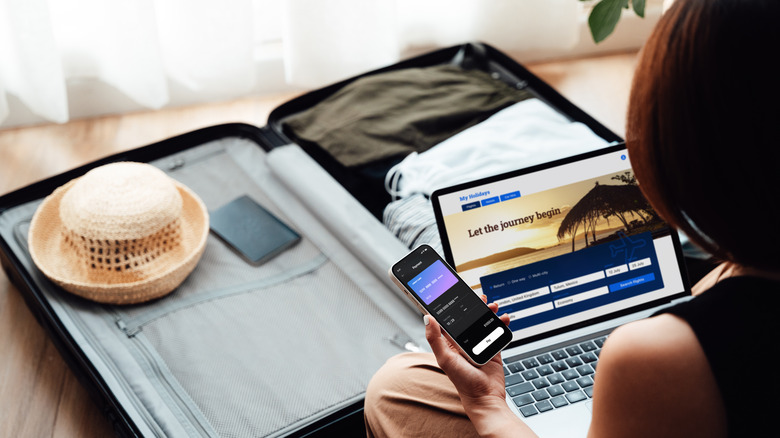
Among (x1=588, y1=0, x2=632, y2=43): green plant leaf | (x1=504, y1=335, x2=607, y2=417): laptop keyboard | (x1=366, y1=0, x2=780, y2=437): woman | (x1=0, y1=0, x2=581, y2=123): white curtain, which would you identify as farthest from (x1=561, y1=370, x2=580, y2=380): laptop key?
(x1=0, y1=0, x2=581, y2=123): white curtain

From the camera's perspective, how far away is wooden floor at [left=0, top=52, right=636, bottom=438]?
1.23 metres

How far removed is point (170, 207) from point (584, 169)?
0.68 m

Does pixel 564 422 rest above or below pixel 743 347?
below

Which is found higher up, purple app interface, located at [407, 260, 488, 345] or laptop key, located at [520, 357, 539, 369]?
purple app interface, located at [407, 260, 488, 345]

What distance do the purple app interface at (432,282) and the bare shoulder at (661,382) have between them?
0.30 metres

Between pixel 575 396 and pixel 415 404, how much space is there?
0.65 ft

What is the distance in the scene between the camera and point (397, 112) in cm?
160

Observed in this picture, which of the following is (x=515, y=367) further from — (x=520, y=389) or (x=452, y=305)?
(x=452, y=305)

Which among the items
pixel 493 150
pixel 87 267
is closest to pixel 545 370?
pixel 493 150

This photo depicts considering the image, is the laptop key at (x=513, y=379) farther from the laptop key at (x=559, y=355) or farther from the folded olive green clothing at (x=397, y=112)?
the folded olive green clothing at (x=397, y=112)

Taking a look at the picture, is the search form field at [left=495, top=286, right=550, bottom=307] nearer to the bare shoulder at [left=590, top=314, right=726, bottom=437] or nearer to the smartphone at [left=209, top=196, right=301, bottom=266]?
the bare shoulder at [left=590, top=314, right=726, bottom=437]

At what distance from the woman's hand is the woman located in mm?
157

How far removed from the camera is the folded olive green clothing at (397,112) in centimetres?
153

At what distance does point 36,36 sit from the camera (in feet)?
5.51
